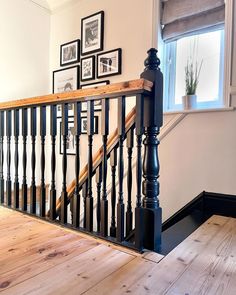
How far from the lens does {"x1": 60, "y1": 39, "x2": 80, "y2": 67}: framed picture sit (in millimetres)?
3170

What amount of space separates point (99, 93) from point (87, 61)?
1.81m

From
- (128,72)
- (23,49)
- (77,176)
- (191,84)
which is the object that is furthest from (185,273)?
(23,49)

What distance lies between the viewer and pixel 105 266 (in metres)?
1.13

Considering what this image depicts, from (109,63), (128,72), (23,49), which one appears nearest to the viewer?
(128,72)

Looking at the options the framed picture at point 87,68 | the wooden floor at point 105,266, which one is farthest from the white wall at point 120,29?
the wooden floor at point 105,266

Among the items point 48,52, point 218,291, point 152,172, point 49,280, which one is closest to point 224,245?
point 218,291

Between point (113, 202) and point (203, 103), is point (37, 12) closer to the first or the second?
point (203, 103)

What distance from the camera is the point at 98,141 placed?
298 cm

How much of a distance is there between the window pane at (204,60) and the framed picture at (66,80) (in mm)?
1341

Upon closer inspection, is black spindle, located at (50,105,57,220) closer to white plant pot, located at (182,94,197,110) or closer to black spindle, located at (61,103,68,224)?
black spindle, located at (61,103,68,224)

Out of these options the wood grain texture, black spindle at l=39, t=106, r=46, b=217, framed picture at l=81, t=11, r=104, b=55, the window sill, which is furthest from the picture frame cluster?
the wood grain texture

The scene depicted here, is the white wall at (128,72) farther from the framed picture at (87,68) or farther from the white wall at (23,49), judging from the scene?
the framed picture at (87,68)

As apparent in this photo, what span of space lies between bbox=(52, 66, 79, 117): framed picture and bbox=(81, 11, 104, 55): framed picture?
0.28 m

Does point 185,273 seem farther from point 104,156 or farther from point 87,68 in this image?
point 87,68
